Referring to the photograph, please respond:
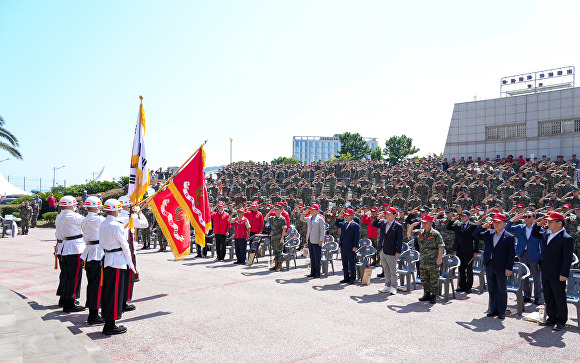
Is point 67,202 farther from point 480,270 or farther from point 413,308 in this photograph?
point 480,270

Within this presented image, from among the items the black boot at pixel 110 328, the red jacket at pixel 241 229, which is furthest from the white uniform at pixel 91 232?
the red jacket at pixel 241 229

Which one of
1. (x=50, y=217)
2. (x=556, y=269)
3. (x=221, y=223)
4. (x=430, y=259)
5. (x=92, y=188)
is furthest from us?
(x=92, y=188)

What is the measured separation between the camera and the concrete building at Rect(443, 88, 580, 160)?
3112 cm

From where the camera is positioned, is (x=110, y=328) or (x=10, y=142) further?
(x=10, y=142)

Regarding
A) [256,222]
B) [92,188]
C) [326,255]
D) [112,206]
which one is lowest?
[326,255]

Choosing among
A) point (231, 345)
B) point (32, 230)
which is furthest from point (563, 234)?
point (32, 230)

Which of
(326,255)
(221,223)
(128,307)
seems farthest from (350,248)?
(221,223)

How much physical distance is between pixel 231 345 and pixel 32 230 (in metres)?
24.6

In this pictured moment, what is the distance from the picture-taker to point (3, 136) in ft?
81.8

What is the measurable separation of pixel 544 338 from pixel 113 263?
278 inches

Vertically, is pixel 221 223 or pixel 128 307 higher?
pixel 221 223

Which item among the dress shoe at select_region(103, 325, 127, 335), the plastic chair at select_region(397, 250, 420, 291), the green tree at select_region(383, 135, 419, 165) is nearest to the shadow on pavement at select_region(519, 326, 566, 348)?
the plastic chair at select_region(397, 250, 420, 291)

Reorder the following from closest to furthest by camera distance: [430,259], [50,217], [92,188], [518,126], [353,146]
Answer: [430,259]
[50,217]
[518,126]
[92,188]
[353,146]

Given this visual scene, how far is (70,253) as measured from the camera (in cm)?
821
